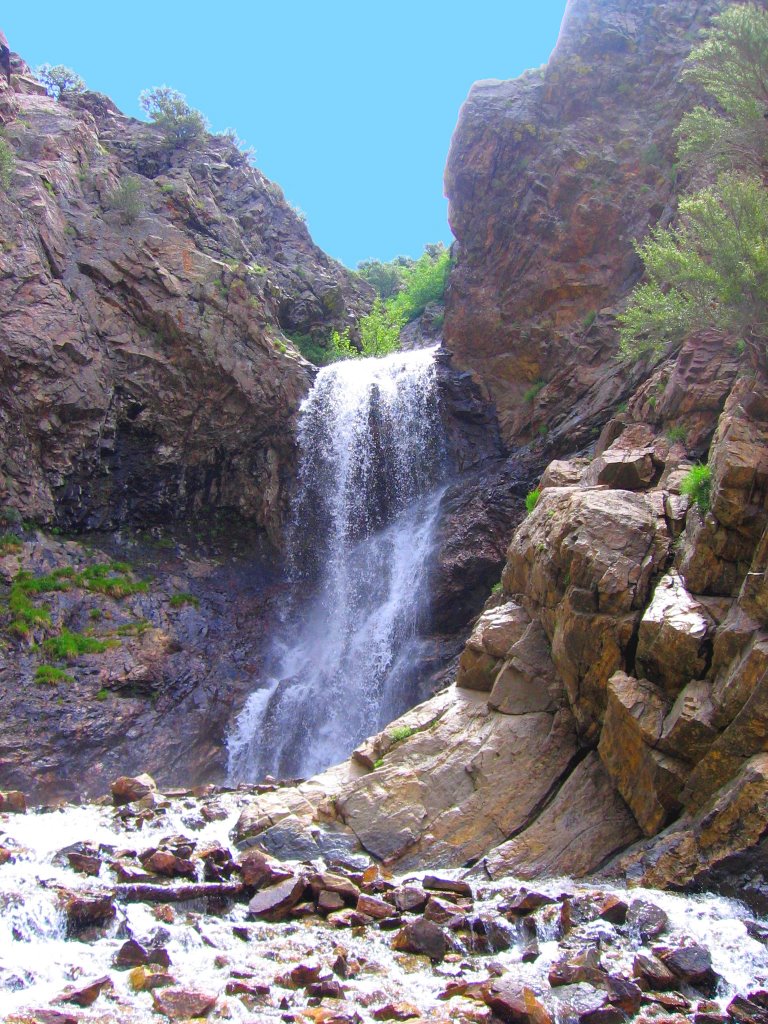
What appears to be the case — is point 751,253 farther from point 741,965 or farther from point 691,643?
point 741,965

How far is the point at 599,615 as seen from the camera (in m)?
13.2

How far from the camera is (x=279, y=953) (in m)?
8.82

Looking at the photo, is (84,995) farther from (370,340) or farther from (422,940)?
(370,340)

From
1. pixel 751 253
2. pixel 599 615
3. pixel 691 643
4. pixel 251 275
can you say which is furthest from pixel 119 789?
pixel 251 275

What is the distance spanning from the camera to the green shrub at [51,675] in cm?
2195

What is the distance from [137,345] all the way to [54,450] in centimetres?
505

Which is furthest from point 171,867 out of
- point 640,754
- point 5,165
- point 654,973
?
point 5,165

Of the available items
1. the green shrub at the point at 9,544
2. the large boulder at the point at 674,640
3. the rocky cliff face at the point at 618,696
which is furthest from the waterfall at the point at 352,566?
the large boulder at the point at 674,640

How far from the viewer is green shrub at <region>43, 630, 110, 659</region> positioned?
902 inches

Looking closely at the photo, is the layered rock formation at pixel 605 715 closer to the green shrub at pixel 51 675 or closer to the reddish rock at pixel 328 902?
the reddish rock at pixel 328 902

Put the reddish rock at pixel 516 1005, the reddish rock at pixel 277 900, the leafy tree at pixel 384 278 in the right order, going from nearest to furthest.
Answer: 1. the reddish rock at pixel 516 1005
2. the reddish rock at pixel 277 900
3. the leafy tree at pixel 384 278

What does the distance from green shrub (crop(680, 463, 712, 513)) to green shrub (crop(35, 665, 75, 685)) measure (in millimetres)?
17527

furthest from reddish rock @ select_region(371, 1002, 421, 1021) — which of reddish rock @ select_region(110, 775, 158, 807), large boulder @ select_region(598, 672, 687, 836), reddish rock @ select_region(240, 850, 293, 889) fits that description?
reddish rock @ select_region(110, 775, 158, 807)

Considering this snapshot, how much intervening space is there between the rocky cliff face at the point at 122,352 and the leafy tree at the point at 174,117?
749 centimetres
